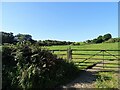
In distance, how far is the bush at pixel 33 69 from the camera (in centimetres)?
1291

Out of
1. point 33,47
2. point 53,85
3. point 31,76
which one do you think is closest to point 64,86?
point 53,85

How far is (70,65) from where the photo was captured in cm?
1510

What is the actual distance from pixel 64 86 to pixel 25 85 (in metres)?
1.76

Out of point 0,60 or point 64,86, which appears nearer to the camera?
point 64,86

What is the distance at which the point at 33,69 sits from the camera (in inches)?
518

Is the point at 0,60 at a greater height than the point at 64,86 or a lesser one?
greater

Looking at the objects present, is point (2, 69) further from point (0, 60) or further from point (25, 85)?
point (25, 85)

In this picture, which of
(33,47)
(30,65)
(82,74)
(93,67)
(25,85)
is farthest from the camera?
(93,67)

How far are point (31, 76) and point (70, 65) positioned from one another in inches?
114

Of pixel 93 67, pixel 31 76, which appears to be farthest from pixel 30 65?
pixel 93 67

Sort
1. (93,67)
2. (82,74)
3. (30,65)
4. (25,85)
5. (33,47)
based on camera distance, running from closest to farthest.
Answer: (25,85), (30,65), (33,47), (82,74), (93,67)

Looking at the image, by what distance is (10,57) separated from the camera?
47.2 ft

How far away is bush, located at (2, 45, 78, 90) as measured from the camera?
42.4 ft

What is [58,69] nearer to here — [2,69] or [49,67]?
[49,67]
